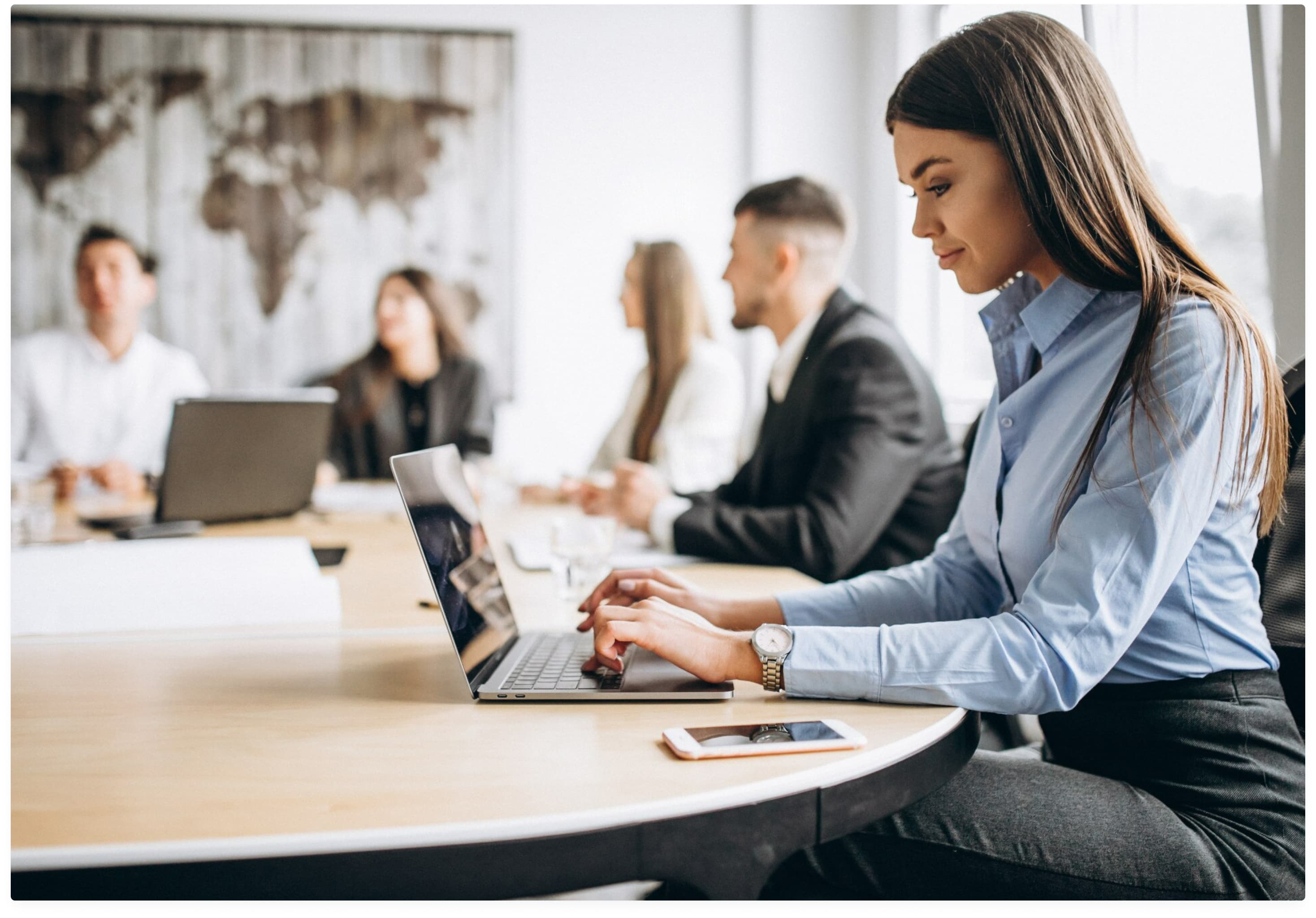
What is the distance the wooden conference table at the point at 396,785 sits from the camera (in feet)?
2.21

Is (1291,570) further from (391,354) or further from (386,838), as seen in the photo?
(391,354)

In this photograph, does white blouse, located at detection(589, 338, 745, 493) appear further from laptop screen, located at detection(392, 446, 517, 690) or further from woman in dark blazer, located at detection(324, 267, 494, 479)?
laptop screen, located at detection(392, 446, 517, 690)

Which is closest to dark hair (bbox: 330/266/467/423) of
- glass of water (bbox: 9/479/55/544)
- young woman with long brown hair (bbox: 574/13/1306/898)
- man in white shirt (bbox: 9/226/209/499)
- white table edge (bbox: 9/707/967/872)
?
man in white shirt (bbox: 9/226/209/499)

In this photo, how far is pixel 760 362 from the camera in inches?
189

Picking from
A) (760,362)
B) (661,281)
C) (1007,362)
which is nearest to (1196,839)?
(1007,362)

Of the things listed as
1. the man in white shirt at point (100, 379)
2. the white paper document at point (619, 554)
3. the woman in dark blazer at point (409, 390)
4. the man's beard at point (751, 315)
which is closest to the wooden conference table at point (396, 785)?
the white paper document at point (619, 554)

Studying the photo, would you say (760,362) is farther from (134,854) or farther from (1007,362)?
(134,854)

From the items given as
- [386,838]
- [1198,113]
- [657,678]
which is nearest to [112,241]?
[1198,113]

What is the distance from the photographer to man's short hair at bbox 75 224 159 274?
4.17m

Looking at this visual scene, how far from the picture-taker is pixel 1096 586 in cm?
94

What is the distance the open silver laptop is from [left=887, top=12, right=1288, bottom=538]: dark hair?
1.47 ft

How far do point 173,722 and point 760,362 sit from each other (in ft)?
13.2

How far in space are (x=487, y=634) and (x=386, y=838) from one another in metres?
0.44

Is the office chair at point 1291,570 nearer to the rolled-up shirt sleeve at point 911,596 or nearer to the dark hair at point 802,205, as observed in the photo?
the rolled-up shirt sleeve at point 911,596
